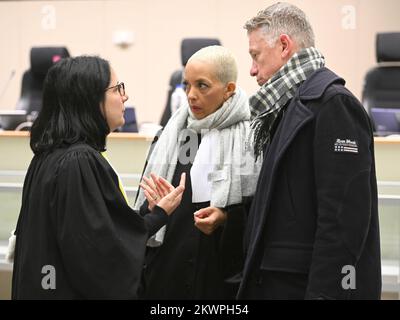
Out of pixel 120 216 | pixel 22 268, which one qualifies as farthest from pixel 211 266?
pixel 22 268

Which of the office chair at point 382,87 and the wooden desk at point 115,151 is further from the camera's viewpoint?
the office chair at point 382,87

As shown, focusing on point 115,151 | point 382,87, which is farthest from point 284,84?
point 382,87

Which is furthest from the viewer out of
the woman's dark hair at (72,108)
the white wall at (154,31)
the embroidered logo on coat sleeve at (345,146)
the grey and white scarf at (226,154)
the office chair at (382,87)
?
the white wall at (154,31)

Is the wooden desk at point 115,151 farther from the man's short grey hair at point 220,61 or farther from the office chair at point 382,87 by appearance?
the office chair at point 382,87

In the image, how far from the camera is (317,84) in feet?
5.18

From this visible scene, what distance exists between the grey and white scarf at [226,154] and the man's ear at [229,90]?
0.01m

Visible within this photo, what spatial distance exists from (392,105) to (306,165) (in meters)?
3.60

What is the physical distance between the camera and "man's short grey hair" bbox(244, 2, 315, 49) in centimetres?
168

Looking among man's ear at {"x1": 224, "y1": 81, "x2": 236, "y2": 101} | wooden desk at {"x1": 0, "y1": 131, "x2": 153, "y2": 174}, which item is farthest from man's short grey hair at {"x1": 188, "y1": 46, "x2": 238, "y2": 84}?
wooden desk at {"x1": 0, "y1": 131, "x2": 153, "y2": 174}

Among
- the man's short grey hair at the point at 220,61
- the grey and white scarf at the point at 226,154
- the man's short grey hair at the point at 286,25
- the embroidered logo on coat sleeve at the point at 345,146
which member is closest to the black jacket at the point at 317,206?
the embroidered logo on coat sleeve at the point at 345,146

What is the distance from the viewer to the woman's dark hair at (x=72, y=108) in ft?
5.32

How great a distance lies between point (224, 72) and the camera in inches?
75.7

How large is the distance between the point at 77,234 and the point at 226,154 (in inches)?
23.0

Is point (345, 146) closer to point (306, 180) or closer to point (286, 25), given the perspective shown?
point (306, 180)
